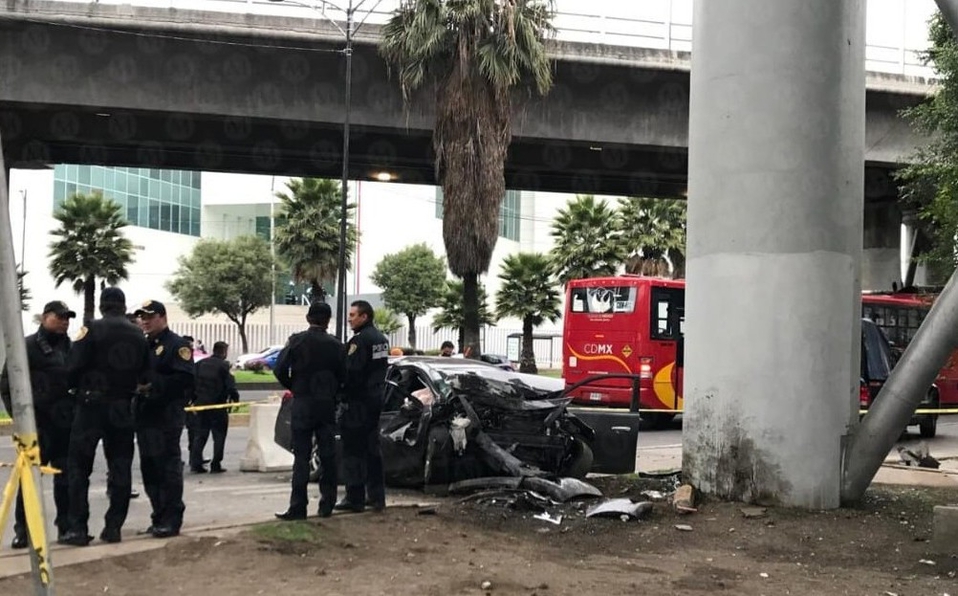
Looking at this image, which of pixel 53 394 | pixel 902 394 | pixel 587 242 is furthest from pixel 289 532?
pixel 587 242

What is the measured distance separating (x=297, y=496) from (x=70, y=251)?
35.6 metres

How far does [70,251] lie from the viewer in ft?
131

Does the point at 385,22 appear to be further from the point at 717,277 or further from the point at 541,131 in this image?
the point at 717,277

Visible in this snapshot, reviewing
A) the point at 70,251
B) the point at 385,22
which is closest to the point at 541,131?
the point at 385,22

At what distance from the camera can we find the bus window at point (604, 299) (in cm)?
2080

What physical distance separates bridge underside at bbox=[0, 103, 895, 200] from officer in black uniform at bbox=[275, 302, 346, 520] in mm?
14779

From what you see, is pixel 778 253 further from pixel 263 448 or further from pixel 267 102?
pixel 267 102

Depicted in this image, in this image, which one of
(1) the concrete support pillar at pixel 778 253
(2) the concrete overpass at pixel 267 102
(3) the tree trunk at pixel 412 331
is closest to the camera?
(1) the concrete support pillar at pixel 778 253

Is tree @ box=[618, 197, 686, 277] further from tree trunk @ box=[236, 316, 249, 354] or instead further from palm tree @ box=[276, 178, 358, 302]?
tree trunk @ box=[236, 316, 249, 354]

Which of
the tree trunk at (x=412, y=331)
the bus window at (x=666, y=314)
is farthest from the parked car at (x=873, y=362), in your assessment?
the tree trunk at (x=412, y=331)

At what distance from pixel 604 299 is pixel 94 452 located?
15.4m

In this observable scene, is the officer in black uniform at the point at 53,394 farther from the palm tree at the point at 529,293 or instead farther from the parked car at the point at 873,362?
the palm tree at the point at 529,293

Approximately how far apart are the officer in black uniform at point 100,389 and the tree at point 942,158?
1573 centimetres

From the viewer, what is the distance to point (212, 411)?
11852 millimetres
